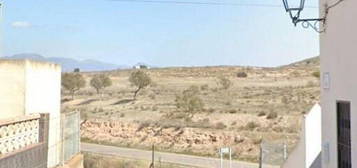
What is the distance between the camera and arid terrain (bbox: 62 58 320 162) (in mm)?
37625

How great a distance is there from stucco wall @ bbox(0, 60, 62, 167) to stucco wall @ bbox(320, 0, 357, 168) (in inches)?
243

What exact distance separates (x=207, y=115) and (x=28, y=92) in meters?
38.2

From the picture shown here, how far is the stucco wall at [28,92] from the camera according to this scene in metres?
9.95

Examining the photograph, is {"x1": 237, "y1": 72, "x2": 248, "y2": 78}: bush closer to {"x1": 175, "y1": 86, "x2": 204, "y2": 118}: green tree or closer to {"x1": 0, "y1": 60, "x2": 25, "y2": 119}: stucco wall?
{"x1": 175, "y1": 86, "x2": 204, "y2": 118}: green tree

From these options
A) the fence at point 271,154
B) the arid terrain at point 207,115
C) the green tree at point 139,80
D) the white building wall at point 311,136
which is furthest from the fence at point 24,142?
the green tree at point 139,80

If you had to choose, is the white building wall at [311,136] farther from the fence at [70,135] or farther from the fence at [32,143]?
the fence at [70,135]

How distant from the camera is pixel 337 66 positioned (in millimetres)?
5723

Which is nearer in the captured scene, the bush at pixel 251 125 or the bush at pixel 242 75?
the bush at pixel 251 125

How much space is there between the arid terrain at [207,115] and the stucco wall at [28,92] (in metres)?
19.4

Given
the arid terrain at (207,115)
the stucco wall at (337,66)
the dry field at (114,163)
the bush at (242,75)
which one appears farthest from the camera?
the bush at (242,75)

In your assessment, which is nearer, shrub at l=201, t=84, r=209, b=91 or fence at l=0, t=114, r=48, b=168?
fence at l=0, t=114, r=48, b=168

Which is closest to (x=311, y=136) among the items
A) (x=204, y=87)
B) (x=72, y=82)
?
(x=72, y=82)

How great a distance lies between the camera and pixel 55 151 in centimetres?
1095

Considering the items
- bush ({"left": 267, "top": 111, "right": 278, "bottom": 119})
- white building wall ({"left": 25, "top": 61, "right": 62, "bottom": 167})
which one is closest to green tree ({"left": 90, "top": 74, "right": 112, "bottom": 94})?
bush ({"left": 267, "top": 111, "right": 278, "bottom": 119})
